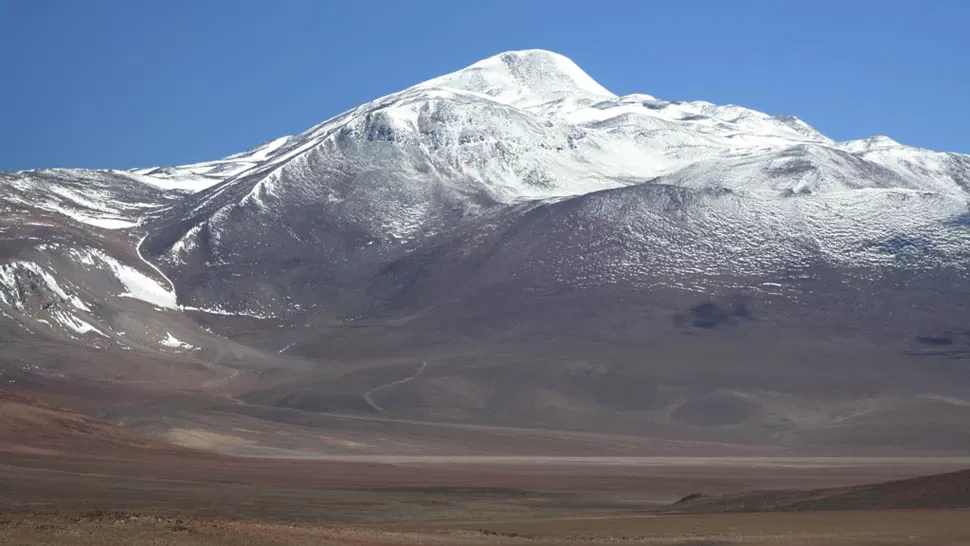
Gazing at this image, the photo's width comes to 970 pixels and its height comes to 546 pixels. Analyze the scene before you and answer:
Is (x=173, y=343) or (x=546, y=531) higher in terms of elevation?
(x=173, y=343)

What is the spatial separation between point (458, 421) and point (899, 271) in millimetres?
73622

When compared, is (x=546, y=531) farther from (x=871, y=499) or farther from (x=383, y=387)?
(x=383, y=387)

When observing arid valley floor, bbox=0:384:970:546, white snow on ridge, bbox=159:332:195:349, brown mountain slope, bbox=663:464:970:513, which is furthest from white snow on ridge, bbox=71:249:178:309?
brown mountain slope, bbox=663:464:970:513

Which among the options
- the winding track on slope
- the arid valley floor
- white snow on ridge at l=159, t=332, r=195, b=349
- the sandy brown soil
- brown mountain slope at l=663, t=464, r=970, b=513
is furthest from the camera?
white snow on ridge at l=159, t=332, r=195, b=349

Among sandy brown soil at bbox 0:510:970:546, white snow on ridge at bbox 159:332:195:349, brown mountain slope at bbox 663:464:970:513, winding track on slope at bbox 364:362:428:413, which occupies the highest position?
white snow on ridge at bbox 159:332:195:349

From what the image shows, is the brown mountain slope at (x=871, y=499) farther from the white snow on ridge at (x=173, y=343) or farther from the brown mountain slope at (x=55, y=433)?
the white snow on ridge at (x=173, y=343)

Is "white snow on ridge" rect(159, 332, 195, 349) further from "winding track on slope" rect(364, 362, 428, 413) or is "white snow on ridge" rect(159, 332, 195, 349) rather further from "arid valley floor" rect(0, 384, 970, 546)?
"arid valley floor" rect(0, 384, 970, 546)

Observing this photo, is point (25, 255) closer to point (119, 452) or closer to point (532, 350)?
point (532, 350)

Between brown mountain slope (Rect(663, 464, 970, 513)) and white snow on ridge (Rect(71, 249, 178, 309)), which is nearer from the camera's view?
brown mountain slope (Rect(663, 464, 970, 513))

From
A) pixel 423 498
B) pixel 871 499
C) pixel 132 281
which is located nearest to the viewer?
pixel 871 499

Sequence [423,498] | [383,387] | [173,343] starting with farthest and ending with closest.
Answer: [173,343] → [383,387] → [423,498]

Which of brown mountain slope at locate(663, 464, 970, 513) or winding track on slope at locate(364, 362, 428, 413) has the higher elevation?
winding track on slope at locate(364, 362, 428, 413)

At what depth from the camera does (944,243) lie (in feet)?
632

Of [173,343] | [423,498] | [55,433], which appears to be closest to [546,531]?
[423,498]
